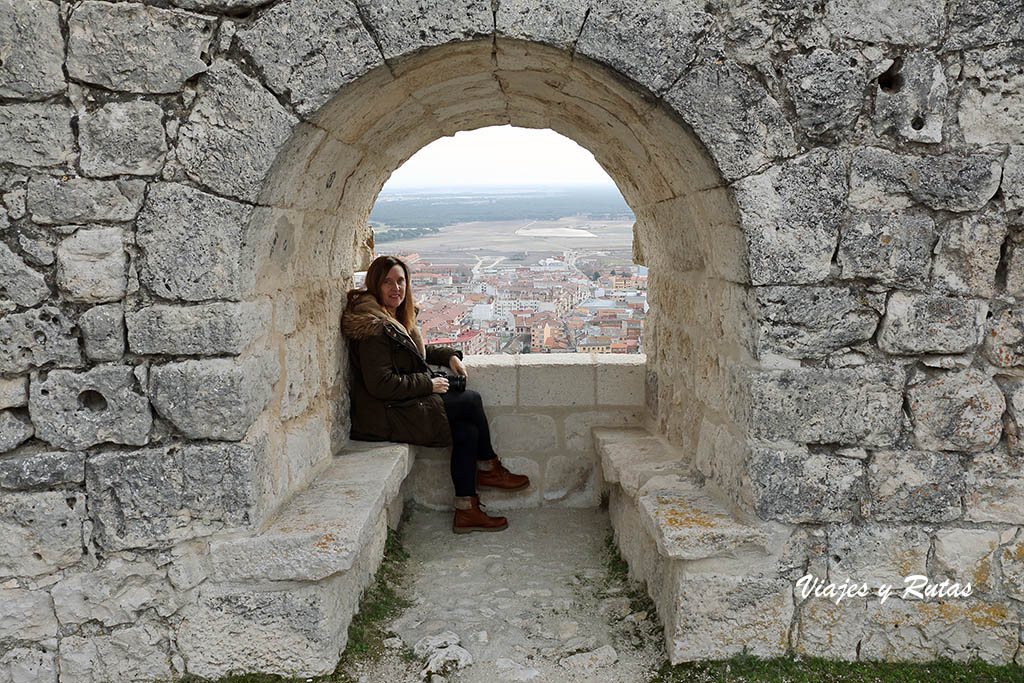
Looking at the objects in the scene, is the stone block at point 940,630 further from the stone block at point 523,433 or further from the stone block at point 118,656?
the stone block at point 118,656

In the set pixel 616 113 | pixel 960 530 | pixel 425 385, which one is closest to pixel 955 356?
pixel 960 530

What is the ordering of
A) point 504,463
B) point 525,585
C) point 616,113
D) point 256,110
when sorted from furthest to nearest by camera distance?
point 504,463
point 525,585
point 616,113
point 256,110

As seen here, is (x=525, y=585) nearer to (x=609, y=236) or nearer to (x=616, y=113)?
(x=616, y=113)

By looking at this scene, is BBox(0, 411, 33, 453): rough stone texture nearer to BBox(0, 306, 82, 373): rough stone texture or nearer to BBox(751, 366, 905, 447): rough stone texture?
BBox(0, 306, 82, 373): rough stone texture

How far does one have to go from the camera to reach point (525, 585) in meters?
3.83

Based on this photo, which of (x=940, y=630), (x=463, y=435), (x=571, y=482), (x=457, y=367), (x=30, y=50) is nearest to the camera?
(x=30, y=50)

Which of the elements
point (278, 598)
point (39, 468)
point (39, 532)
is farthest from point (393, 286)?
point (39, 532)

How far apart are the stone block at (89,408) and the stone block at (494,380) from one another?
7.21 ft

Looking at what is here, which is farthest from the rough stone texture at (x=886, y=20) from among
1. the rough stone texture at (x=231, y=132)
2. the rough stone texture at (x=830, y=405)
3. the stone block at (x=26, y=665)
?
the stone block at (x=26, y=665)

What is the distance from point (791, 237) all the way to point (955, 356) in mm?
796

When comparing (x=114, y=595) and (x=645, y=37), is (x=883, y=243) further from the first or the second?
(x=114, y=595)

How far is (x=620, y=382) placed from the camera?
15.2 feet

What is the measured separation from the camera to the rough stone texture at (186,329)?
2.70 m

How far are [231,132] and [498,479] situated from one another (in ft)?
9.00
